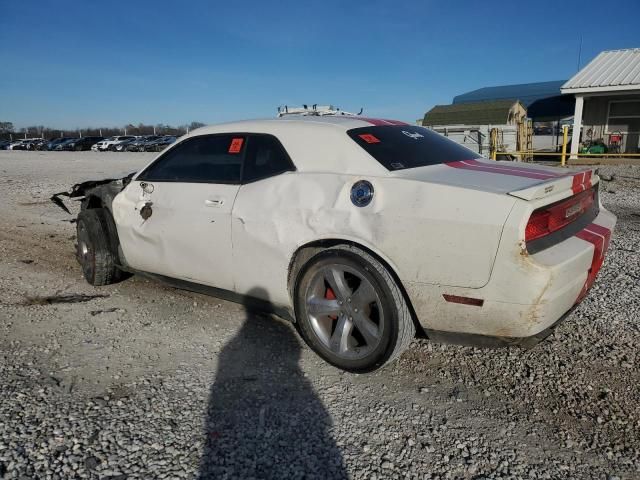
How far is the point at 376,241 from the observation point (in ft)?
8.68

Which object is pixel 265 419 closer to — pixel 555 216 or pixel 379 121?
pixel 555 216

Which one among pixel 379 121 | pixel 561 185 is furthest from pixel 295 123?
pixel 561 185

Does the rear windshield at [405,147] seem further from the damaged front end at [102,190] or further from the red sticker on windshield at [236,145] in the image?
the damaged front end at [102,190]

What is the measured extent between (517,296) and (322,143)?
1.51m

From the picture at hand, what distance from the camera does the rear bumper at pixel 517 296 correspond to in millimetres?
2309

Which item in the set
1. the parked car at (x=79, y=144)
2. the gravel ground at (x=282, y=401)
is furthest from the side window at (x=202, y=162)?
the parked car at (x=79, y=144)

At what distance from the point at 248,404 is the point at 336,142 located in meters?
1.66

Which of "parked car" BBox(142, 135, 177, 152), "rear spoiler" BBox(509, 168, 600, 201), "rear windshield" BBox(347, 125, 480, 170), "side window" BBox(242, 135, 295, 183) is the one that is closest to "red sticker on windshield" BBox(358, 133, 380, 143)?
"rear windshield" BBox(347, 125, 480, 170)

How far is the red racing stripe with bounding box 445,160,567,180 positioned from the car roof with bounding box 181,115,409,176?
66 cm

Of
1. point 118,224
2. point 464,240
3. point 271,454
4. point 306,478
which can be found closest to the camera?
point 306,478

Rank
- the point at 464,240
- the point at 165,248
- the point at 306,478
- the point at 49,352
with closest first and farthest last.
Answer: the point at 306,478, the point at 464,240, the point at 49,352, the point at 165,248

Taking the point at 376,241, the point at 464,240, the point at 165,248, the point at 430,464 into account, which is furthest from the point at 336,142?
the point at 430,464

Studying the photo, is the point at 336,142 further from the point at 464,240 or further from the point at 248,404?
the point at 248,404

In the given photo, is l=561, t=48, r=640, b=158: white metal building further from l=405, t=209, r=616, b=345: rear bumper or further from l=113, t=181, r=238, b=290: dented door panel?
l=113, t=181, r=238, b=290: dented door panel
